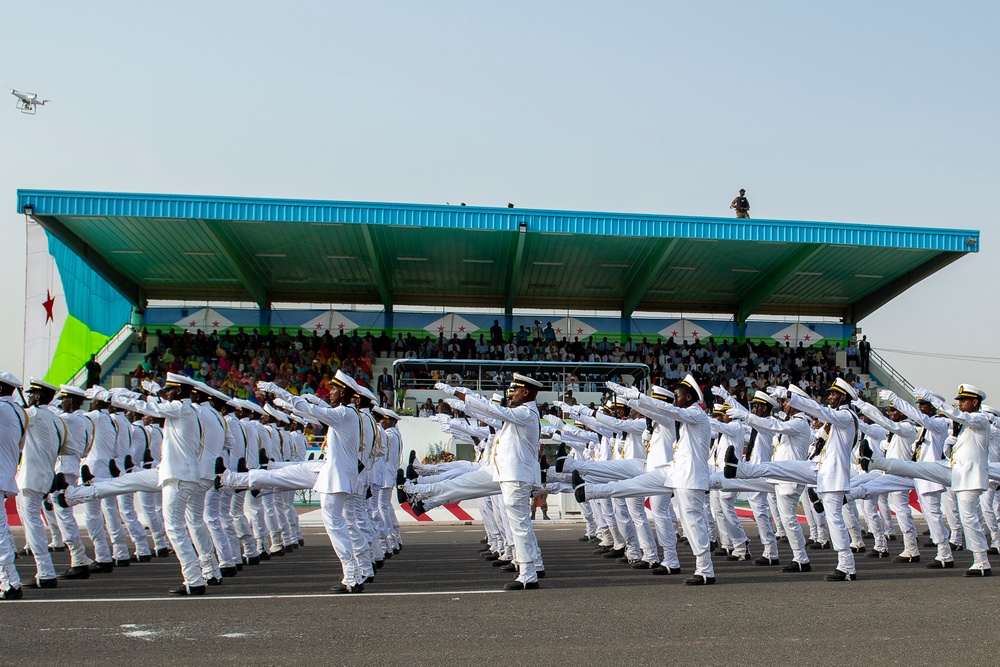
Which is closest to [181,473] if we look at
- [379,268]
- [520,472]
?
[520,472]

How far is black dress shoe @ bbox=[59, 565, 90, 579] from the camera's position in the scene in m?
10.6

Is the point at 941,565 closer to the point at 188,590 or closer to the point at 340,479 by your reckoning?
the point at 340,479

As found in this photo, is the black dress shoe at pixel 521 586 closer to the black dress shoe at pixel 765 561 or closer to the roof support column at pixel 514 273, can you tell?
the black dress shoe at pixel 765 561

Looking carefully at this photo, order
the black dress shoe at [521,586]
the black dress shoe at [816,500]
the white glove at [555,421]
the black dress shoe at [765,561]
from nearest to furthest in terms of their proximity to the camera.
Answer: the black dress shoe at [521,586], the black dress shoe at [816,500], the black dress shoe at [765,561], the white glove at [555,421]

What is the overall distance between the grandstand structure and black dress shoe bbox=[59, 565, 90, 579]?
16.7 meters

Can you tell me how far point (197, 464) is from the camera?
9.53m

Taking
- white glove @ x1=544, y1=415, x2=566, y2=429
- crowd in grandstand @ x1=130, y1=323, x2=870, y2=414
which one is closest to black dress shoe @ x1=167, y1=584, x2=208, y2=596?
white glove @ x1=544, y1=415, x2=566, y2=429

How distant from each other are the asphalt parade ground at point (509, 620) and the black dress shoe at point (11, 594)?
0.83 ft

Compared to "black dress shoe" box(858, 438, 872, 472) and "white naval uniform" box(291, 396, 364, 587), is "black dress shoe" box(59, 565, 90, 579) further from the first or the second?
"black dress shoe" box(858, 438, 872, 472)

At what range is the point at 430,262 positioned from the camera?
102 feet

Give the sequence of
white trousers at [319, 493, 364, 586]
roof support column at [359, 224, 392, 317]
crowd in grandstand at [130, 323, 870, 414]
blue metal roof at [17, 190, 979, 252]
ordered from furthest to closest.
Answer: crowd in grandstand at [130, 323, 870, 414]
roof support column at [359, 224, 392, 317]
blue metal roof at [17, 190, 979, 252]
white trousers at [319, 493, 364, 586]

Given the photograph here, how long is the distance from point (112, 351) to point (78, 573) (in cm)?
2235

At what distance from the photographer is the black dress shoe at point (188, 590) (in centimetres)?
909

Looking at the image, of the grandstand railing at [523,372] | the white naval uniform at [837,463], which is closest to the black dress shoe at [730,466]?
the white naval uniform at [837,463]
